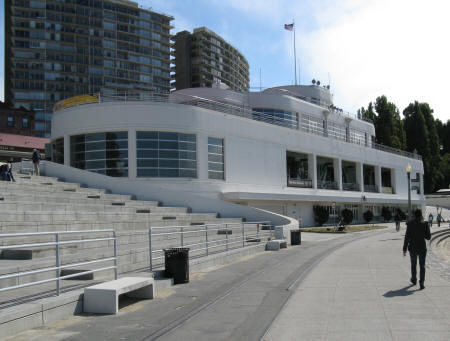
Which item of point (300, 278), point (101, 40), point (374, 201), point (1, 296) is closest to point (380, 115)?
point (374, 201)

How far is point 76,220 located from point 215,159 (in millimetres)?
18694

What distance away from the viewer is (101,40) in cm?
10238

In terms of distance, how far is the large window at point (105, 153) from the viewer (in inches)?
1232

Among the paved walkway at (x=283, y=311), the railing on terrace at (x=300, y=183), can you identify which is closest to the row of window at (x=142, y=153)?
the railing on terrace at (x=300, y=183)

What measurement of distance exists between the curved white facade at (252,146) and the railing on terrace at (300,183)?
0.32 feet

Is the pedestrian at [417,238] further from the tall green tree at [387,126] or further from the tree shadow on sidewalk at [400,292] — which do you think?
the tall green tree at [387,126]

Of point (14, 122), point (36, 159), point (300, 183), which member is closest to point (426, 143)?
point (300, 183)

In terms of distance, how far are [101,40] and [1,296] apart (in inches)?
3998

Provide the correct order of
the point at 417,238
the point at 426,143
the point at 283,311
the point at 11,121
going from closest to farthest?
1. the point at 283,311
2. the point at 417,238
3. the point at 11,121
4. the point at 426,143

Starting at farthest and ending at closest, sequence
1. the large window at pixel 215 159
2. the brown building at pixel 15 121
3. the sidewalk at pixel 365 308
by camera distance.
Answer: the brown building at pixel 15 121 < the large window at pixel 215 159 < the sidewalk at pixel 365 308

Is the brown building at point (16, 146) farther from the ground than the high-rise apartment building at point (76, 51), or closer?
closer

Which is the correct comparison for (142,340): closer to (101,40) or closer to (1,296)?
(1,296)

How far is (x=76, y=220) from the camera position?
15.8m

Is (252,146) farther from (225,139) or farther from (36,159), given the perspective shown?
(36,159)
